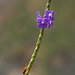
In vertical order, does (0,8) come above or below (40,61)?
above

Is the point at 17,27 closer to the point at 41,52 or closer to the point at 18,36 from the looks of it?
the point at 18,36

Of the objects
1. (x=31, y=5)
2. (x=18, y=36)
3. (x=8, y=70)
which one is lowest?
(x=8, y=70)

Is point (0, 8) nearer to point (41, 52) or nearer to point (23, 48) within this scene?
point (23, 48)

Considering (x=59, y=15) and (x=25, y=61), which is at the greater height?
(x=59, y=15)

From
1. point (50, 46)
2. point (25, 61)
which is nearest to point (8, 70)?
point (25, 61)

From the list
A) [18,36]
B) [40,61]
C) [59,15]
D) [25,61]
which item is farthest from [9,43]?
[59,15]

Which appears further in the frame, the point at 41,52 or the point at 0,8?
the point at 0,8
